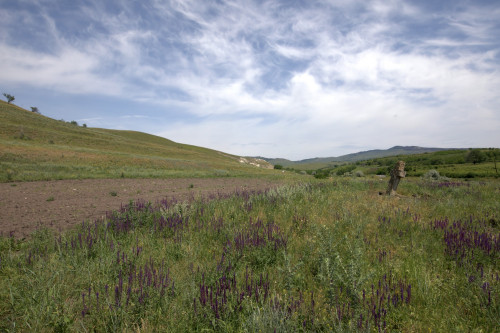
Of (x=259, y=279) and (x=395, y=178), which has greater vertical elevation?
(x=395, y=178)

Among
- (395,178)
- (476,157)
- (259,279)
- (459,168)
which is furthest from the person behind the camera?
(476,157)

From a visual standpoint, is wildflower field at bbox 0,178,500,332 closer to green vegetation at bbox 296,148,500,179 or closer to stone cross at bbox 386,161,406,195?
stone cross at bbox 386,161,406,195

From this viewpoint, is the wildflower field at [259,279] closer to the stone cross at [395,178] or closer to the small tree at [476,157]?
the stone cross at [395,178]

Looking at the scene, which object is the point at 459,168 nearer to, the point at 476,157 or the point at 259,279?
the point at 476,157

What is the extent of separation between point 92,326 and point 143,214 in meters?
4.12

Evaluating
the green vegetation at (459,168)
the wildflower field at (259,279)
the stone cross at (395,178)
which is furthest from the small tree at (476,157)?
the wildflower field at (259,279)

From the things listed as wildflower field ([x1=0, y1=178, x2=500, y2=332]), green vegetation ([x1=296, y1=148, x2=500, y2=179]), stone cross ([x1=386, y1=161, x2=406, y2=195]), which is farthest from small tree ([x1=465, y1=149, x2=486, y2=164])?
wildflower field ([x1=0, y1=178, x2=500, y2=332])

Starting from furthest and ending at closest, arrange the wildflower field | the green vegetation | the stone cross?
the green vegetation → the stone cross → the wildflower field

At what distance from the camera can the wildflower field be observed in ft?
8.30

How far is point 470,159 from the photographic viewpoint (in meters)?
46.6

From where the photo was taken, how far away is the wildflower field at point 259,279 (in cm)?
253

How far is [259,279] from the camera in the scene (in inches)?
127

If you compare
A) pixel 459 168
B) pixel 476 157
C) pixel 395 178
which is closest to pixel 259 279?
pixel 395 178

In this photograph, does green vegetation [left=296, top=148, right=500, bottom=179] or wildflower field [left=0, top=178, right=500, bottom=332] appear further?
green vegetation [left=296, top=148, right=500, bottom=179]
